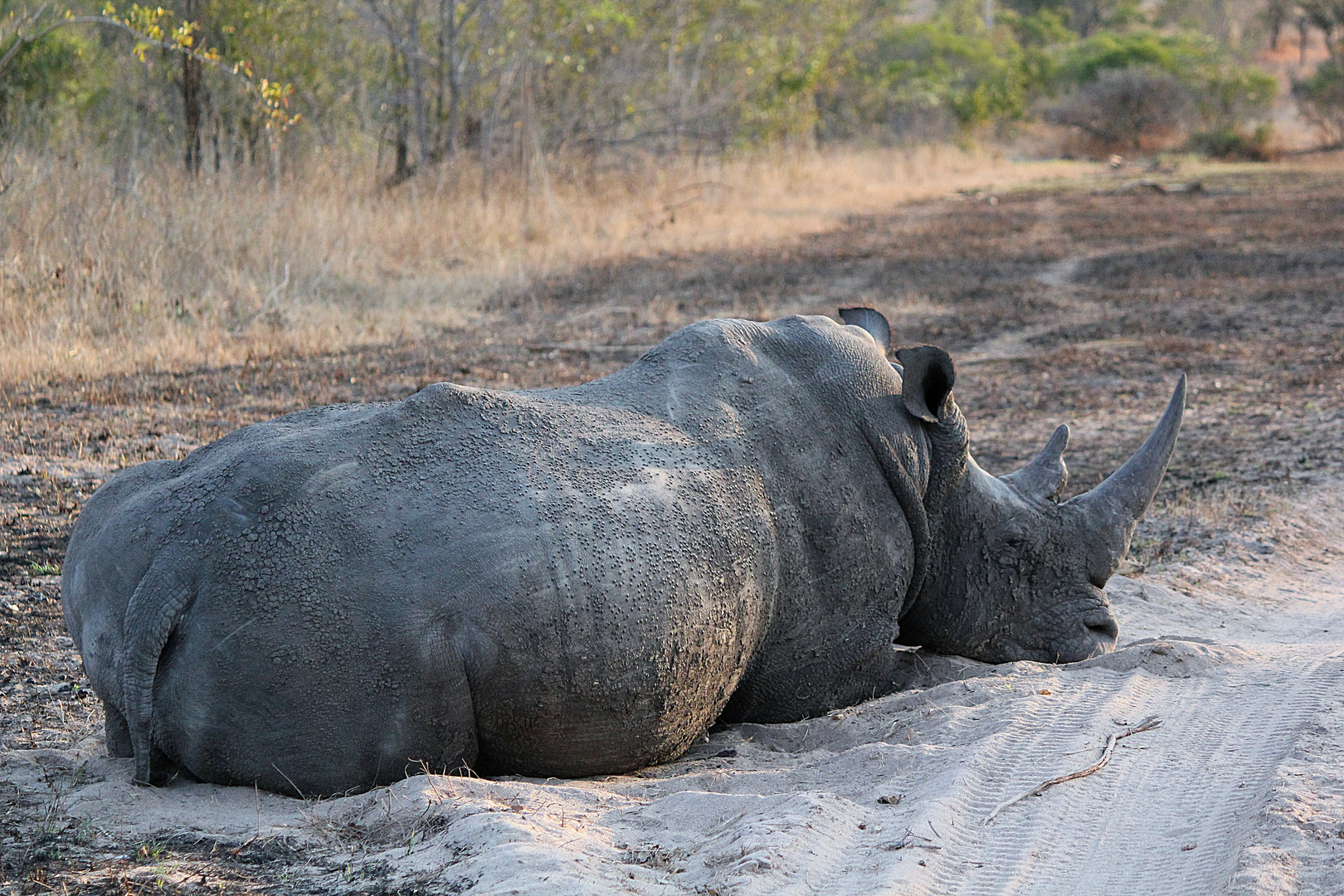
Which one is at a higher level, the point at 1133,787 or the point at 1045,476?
the point at 1045,476

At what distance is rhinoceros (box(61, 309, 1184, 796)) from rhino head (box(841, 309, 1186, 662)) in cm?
12

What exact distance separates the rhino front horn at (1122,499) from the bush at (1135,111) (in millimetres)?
34275

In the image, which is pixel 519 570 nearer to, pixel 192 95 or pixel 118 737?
pixel 118 737

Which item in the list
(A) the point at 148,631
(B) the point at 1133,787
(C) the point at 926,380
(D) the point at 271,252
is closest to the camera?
(A) the point at 148,631

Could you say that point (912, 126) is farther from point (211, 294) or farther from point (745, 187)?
point (211, 294)

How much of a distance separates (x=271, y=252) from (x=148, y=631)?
8276 mm

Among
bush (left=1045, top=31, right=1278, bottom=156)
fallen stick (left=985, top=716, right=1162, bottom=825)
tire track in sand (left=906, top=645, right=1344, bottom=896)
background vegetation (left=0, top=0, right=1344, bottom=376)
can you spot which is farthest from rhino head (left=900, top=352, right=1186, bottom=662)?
bush (left=1045, top=31, right=1278, bottom=156)

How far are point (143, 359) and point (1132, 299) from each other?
8.63 metres

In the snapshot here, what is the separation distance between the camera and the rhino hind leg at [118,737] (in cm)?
334

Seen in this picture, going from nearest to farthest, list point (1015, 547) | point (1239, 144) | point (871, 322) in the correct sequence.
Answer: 1. point (1015, 547)
2. point (871, 322)
3. point (1239, 144)

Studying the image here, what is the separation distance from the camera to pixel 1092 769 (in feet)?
10.9

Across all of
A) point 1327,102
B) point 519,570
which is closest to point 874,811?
point 519,570

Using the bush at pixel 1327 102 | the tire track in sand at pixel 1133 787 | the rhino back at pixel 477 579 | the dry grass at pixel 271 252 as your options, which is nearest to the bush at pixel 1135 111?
the bush at pixel 1327 102

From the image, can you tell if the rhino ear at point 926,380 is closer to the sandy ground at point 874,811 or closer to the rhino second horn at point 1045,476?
the rhino second horn at point 1045,476
